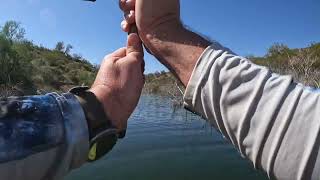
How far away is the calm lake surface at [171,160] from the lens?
12.3 m

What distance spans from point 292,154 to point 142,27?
0.56 metres

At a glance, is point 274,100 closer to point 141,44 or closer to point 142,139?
point 141,44

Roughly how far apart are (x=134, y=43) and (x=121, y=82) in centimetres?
17

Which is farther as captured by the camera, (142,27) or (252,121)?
(142,27)

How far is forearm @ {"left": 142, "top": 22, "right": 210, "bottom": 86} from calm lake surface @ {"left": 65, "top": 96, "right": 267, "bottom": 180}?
8131 millimetres

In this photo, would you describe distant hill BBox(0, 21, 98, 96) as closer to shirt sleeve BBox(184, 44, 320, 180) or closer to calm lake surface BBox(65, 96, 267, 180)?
calm lake surface BBox(65, 96, 267, 180)

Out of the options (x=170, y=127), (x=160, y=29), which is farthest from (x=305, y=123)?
(x=170, y=127)

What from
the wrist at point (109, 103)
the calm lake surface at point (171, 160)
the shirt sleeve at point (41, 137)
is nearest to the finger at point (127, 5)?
the wrist at point (109, 103)

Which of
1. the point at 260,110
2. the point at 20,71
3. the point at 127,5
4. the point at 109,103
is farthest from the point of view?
the point at 20,71

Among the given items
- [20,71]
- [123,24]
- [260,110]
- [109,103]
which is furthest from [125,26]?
[20,71]

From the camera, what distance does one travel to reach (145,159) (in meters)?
14.7

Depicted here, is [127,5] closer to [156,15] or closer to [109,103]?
[156,15]

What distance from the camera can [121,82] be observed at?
1.25 metres

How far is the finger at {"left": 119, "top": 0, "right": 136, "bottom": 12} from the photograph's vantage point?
52.8 inches
